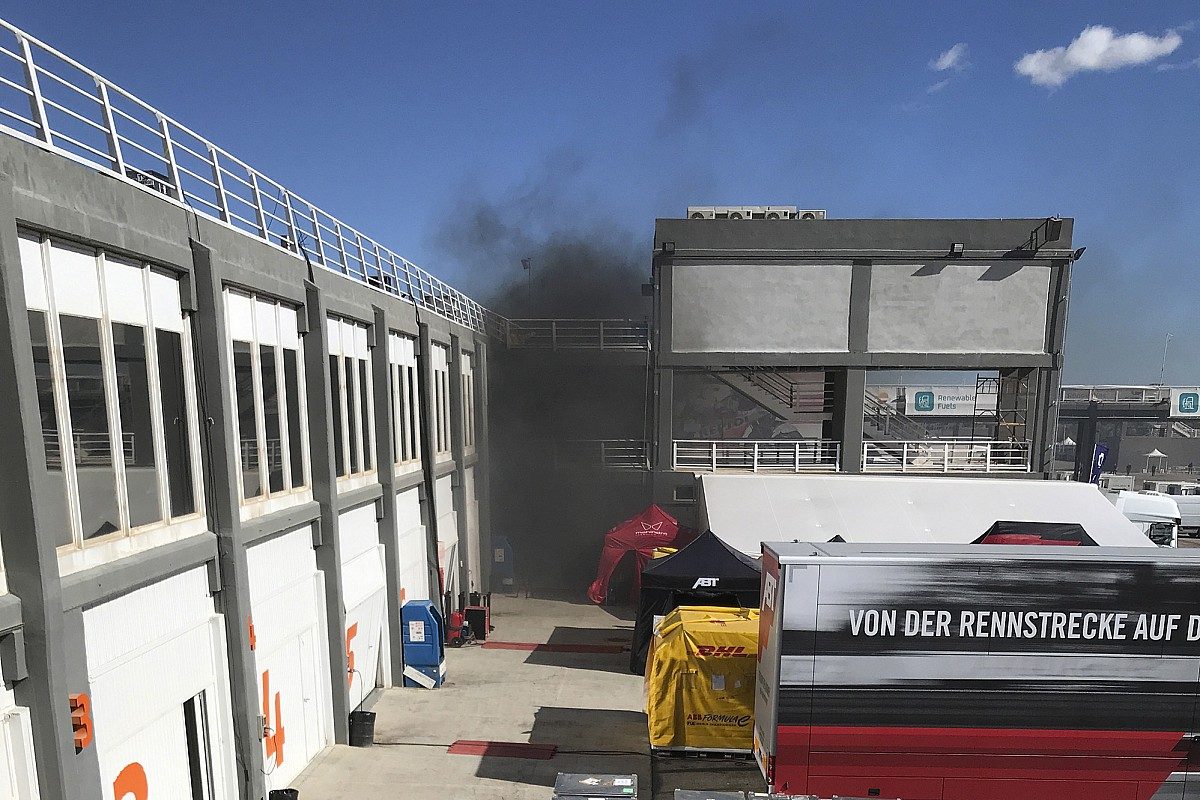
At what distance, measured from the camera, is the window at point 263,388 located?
8.45m

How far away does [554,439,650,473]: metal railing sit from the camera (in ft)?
70.0

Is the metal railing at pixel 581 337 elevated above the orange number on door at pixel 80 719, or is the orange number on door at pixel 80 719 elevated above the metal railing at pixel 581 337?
the metal railing at pixel 581 337

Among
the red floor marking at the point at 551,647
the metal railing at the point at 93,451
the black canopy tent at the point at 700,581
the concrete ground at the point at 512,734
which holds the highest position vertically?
the metal railing at the point at 93,451

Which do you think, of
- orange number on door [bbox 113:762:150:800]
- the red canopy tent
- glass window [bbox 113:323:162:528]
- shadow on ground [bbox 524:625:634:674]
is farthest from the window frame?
the red canopy tent

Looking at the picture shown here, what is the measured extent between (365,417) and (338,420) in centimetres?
115

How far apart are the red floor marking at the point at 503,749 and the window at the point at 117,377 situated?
5.98 meters

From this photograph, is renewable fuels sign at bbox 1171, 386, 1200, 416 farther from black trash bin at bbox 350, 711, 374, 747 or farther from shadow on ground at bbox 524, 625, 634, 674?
black trash bin at bbox 350, 711, 374, 747

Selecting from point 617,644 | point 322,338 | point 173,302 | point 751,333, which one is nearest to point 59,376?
point 173,302

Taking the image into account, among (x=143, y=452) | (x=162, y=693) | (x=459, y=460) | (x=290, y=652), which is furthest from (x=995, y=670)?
(x=459, y=460)

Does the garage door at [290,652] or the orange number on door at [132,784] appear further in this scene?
the garage door at [290,652]

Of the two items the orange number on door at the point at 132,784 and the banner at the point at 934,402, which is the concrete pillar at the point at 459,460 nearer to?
the orange number on door at the point at 132,784

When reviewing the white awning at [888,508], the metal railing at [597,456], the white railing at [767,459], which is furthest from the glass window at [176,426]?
the metal railing at [597,456]

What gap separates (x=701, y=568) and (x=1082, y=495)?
1227cm

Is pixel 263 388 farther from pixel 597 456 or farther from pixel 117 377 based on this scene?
pixel 597 456
